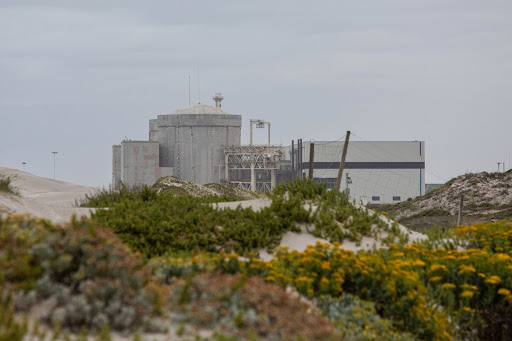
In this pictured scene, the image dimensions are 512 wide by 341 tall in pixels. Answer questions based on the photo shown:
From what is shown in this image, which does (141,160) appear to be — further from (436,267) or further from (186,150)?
(436,267)

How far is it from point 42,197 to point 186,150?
44.2 meters

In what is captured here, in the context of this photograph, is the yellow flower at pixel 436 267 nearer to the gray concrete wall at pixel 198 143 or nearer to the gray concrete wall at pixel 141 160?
the gray concrete wall at pixel 198 143

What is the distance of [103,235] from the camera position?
708cm

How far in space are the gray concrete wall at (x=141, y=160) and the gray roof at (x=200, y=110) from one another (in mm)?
4969

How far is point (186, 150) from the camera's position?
7919cm

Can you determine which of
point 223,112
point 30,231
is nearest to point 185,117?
point 223,112

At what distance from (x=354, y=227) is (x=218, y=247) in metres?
2.80

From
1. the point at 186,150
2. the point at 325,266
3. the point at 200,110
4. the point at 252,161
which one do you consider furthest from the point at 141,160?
the point at 325,266

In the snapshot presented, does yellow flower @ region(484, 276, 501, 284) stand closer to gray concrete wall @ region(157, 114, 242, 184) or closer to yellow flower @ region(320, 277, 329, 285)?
yellow flower @ region(320, 277, 329, 285)

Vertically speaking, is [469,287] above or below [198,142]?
below

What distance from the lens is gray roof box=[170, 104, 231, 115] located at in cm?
8025

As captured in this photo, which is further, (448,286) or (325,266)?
(448,286)

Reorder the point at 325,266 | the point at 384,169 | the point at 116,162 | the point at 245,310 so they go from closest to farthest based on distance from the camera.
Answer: the point at 245,310, the point at 325,266, the point at 384,169, the point at 116,162

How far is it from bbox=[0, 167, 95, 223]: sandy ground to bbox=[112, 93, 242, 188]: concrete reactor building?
33103 mm
